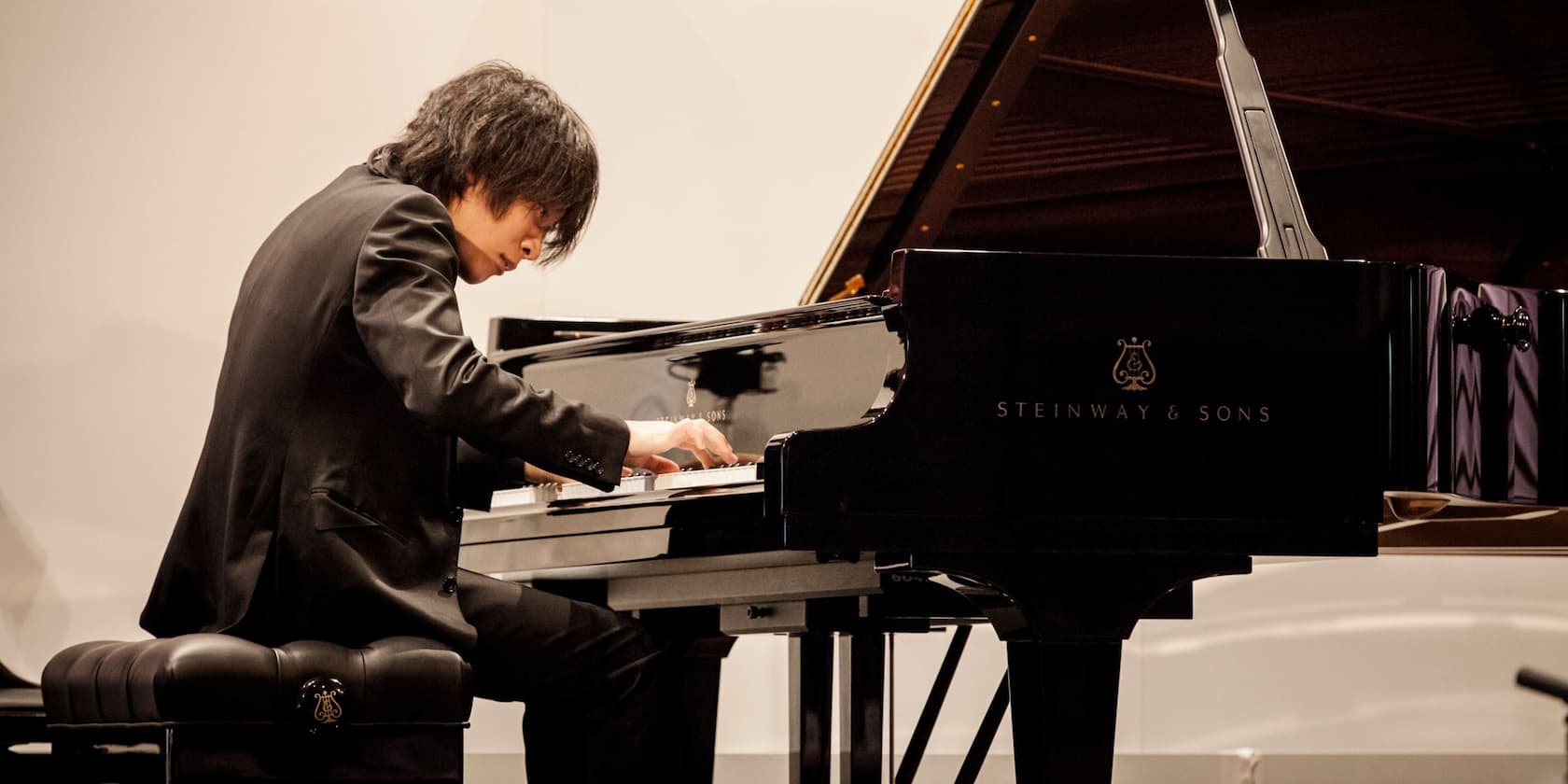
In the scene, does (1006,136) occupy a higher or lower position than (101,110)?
lower

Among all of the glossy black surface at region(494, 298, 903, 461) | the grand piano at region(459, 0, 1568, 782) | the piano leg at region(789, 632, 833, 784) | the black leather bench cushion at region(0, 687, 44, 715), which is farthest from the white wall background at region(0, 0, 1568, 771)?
the piano leg at region(789, 632, 833, 784)

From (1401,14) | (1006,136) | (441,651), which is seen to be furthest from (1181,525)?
(1401,14)

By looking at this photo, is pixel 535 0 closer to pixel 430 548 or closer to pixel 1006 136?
pixel 1006 136

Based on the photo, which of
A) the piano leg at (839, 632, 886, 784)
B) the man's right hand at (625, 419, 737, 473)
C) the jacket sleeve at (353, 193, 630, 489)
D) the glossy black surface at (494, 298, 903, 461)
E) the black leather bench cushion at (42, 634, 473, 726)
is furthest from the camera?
the piano leg at (839, 632, 886, 784)

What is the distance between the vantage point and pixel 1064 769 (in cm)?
187

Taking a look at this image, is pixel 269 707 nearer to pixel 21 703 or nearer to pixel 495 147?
pixel 495 147

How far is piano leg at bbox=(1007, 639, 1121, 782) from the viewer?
1.87 metres

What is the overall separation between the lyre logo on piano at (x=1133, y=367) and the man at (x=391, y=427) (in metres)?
0.66

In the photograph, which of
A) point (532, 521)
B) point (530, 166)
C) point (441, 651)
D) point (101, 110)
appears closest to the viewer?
point (441, 651)

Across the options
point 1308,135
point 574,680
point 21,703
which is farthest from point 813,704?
point 1308,135

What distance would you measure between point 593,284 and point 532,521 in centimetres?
203

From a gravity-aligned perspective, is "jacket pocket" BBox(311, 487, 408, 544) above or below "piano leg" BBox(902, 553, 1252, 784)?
above

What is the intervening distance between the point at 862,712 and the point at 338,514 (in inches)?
38.1

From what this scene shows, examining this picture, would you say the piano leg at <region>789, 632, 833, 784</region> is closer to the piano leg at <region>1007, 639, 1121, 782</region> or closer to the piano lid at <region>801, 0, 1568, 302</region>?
the piano leg at <region>1007, 639, 1121, 782</region>
